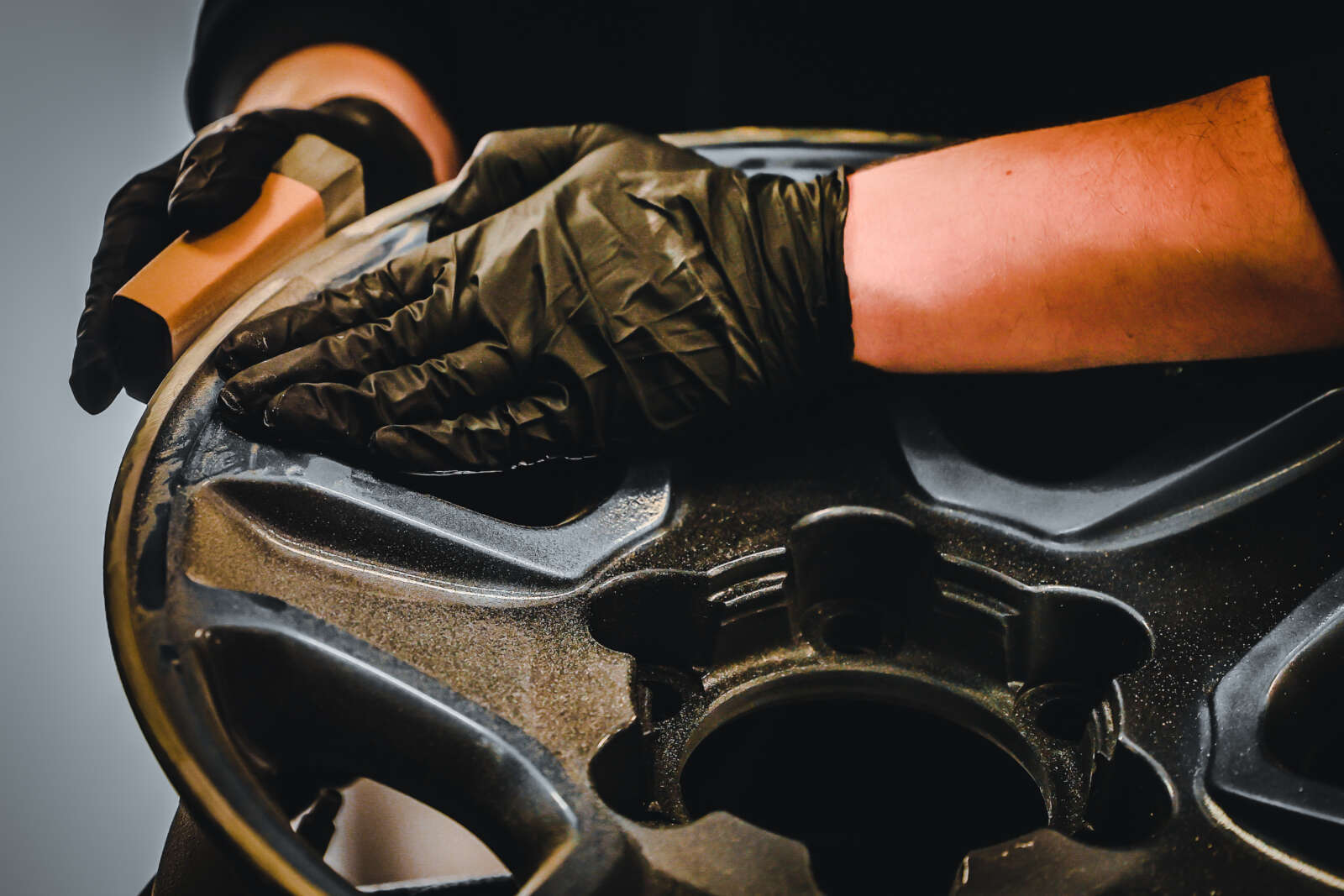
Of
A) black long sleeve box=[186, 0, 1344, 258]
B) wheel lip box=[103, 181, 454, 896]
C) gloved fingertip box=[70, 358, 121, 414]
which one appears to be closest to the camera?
wheel lip box=[103, 181, 454, 896]

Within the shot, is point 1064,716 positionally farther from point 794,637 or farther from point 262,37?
point 262,37

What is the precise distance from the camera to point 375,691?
488 mm

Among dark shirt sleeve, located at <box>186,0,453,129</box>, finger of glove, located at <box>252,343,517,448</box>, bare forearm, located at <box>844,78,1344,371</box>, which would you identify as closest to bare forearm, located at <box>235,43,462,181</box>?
dark shirt sleeve, located at <box>186,0,453,129</box>

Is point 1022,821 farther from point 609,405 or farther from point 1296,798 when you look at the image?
point 609,405

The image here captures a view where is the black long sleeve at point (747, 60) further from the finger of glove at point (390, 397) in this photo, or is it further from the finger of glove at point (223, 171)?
the finger of glove at point (390, 397)

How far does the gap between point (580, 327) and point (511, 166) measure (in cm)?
19

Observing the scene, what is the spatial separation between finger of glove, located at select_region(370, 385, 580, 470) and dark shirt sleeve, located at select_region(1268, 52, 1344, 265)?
0.49m

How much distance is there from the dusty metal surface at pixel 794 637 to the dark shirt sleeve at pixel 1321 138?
0.37 feet

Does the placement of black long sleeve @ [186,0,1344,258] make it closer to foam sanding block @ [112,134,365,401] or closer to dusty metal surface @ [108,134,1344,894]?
foam sanding block @ [112,134,365,401]

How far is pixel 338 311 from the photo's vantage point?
67 centimetres

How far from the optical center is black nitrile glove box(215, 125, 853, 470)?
64 centimetres

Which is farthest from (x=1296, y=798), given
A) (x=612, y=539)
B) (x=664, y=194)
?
(x=664, y=194)

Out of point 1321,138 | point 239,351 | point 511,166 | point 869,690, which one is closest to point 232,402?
point 239,351

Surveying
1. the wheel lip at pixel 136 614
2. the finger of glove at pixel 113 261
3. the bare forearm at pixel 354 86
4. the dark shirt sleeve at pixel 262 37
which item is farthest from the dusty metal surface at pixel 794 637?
the dark shirt sleeve at pixel 262 37
